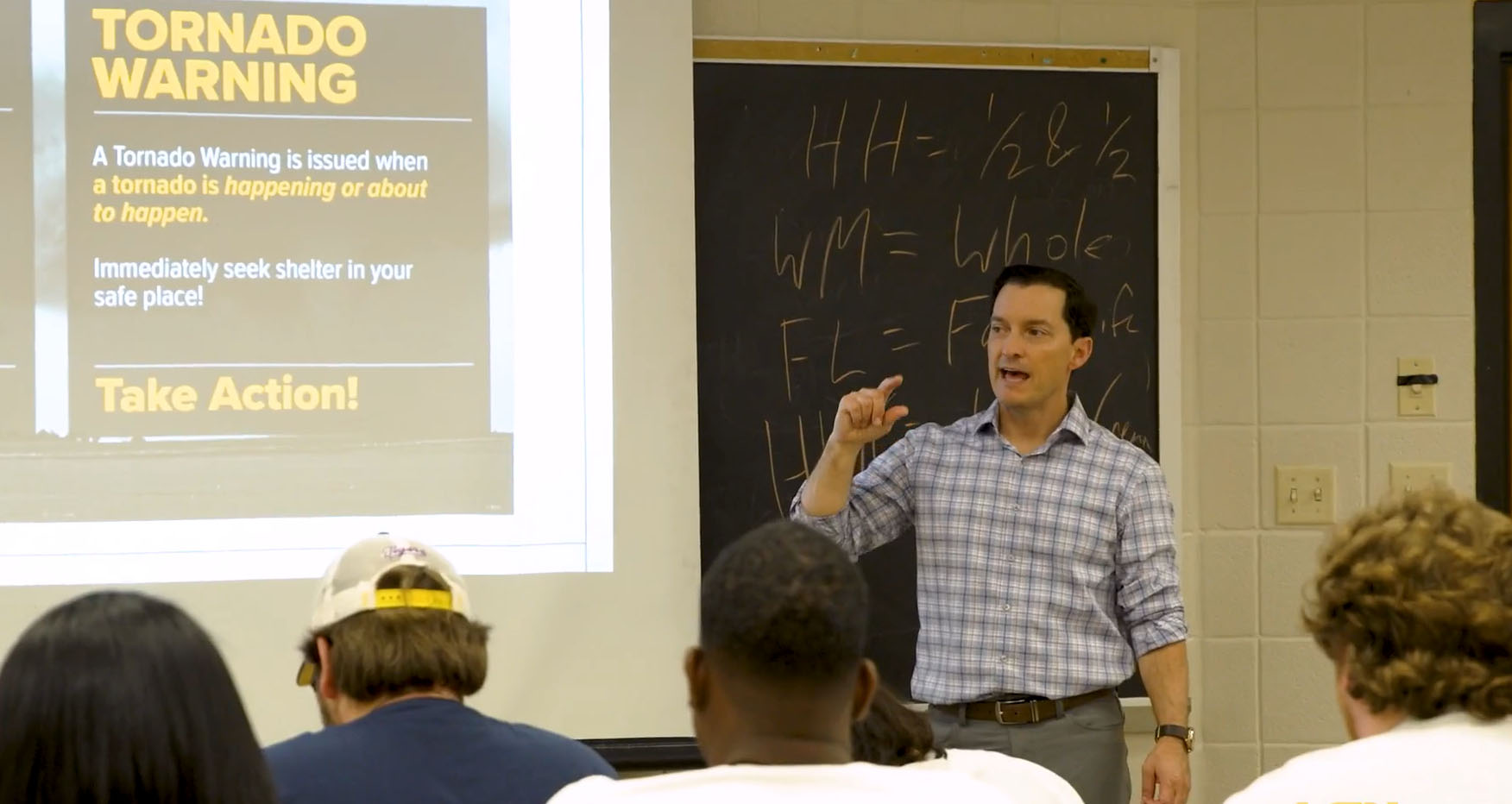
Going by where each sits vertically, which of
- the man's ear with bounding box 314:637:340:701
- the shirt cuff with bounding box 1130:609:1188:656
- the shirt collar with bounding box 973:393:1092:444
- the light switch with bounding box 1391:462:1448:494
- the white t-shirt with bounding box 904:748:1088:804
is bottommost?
the shirt cuff with bounding box 1130:609:1188:656

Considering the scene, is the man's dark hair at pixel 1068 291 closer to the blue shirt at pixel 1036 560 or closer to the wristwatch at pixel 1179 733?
the blue shirt at pixel 1036 560

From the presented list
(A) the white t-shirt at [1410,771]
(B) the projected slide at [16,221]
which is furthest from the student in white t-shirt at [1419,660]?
(B) the projected slide at [16,221]

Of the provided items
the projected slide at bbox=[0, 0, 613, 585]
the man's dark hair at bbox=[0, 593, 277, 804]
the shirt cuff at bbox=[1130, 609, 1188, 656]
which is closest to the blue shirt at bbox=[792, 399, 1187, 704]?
the shirt cuff at bbox=[1130, 609, 1188, 656]

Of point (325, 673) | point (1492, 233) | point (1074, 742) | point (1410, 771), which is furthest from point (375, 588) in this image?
point (1492, 233)

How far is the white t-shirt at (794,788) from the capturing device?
3.67ft

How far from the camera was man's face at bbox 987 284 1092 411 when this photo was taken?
9.46 ft

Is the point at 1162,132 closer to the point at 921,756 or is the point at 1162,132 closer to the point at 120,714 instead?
the point at 921,756

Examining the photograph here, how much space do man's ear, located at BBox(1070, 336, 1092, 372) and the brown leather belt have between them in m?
0.64

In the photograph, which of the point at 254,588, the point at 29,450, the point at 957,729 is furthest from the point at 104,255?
the point at 957,729

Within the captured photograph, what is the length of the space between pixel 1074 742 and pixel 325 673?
154 cm

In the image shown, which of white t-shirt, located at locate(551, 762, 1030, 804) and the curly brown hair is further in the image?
the curly brown hair

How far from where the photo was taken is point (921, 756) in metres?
1.59

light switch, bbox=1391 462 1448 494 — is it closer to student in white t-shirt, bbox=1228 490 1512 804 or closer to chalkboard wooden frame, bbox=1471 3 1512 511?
chalkboard wooden frame, bbox=1471 3 1512 511

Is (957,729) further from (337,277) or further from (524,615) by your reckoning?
A: (337,277)
